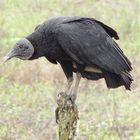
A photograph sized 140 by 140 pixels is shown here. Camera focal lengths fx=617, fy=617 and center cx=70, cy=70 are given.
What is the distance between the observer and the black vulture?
4785 millimetres

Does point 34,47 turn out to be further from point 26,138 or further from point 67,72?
point 26,138

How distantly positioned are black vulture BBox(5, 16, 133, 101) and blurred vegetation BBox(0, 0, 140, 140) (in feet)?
3.62

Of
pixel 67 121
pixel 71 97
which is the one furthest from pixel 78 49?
pixel 67 121

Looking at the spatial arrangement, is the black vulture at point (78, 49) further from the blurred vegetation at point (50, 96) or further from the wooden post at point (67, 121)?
the blurred vegetation at point (50, 96)

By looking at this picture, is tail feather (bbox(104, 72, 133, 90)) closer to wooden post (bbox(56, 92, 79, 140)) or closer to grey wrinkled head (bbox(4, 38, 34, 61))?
wooden post (bbox(56, 92, 79, 140))

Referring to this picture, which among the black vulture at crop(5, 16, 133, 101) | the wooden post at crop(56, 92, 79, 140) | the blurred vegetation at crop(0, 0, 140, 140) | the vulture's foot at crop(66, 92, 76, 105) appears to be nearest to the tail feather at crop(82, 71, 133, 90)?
the black vulture at crop(5, 16, 133, 101)

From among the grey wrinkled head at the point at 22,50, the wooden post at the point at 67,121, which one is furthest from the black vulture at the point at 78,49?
the wooden post at the point at 67,121

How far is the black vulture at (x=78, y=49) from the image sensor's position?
4785 mm

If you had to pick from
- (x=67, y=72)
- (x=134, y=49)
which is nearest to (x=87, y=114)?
(x=67, y=72)

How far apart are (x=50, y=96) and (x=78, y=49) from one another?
2001 mm

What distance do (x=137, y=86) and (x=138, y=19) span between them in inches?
87.1

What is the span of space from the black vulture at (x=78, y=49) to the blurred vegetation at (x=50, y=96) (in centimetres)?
110

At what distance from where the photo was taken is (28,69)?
7.41 m

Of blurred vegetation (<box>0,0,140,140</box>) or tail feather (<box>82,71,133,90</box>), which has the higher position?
tail feather (<box>82,71,133,90</box>)
